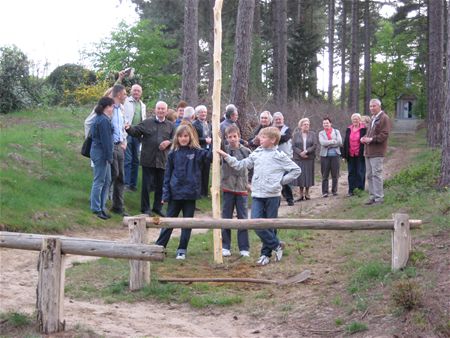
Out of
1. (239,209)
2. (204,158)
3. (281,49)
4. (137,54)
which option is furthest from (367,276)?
(281,49)

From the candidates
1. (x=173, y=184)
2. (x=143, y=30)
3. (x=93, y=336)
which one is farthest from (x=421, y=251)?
(x=143, y=30)

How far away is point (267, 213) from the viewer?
930 cm

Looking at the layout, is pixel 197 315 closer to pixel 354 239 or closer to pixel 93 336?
pixel 93 336

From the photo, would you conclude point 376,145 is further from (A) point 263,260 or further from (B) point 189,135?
(B) point 189,135

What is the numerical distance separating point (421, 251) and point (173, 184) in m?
3.40

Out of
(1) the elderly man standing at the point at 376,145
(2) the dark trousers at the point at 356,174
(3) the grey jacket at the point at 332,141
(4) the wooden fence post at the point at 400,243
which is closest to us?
(4) the wooden fence post at the point at 400,243

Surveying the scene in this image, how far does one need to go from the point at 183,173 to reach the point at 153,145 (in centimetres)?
364

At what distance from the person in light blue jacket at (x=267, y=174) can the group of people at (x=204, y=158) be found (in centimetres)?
1

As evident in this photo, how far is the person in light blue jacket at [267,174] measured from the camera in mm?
9172

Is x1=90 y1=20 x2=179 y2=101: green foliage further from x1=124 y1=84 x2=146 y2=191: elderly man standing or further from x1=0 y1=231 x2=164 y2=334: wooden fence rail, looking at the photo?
x1=0 y1=231 x2=164 y2=334: wooden fence rail

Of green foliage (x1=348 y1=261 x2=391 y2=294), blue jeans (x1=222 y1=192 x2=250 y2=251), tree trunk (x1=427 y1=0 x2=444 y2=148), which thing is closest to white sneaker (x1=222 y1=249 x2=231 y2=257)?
blue jeans (x1=222 y1=192 x2=250 y2=251)

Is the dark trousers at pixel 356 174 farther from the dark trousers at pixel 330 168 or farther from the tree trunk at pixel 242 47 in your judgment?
the tree trunk at pixel 242 47

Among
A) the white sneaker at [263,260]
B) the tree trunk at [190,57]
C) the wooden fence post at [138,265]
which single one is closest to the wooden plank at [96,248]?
the wooden fence post at [138,265]

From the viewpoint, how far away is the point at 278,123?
46.9 ft
